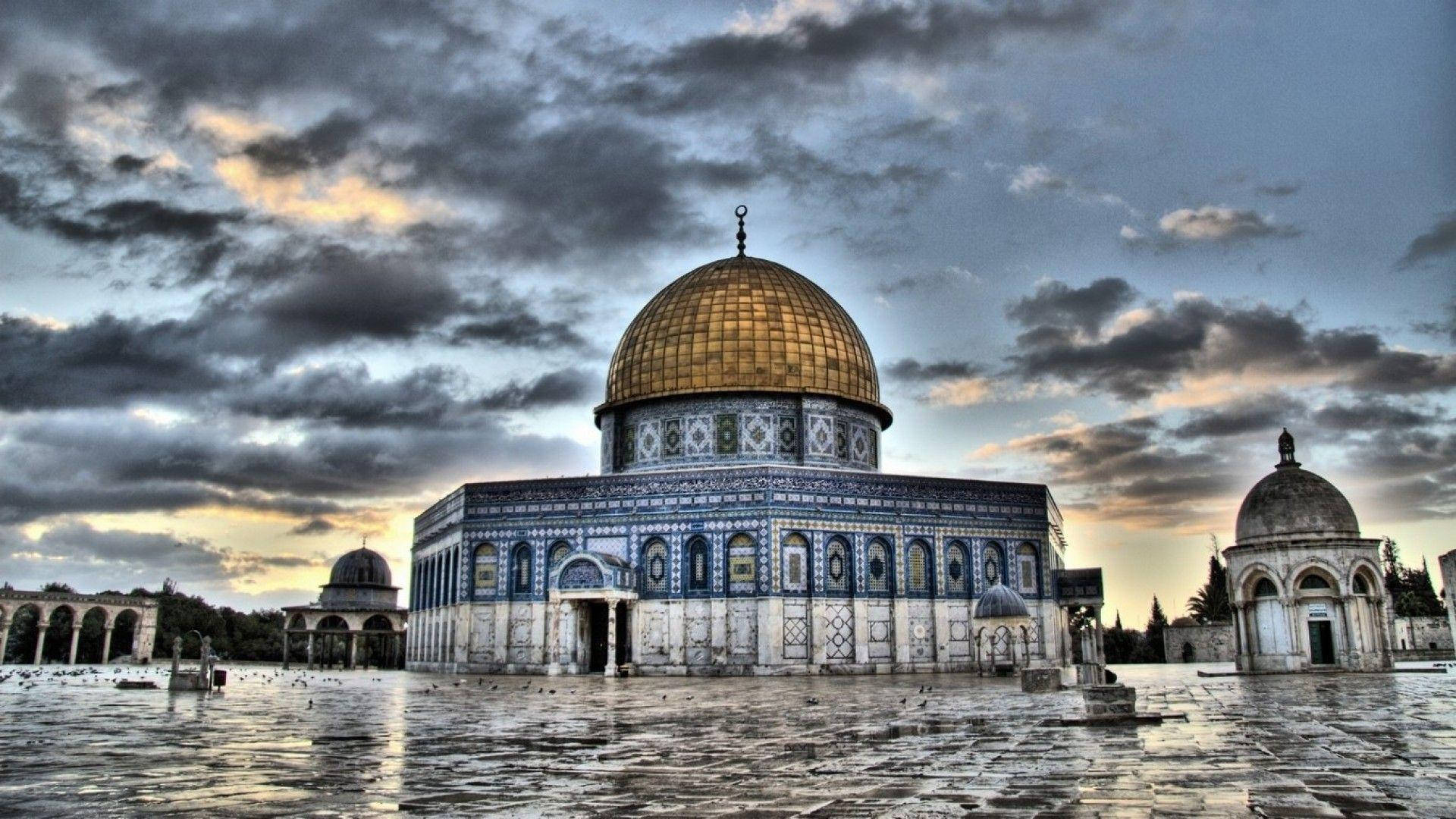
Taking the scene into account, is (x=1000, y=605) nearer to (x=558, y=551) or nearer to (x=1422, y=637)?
(x=558, y=551)

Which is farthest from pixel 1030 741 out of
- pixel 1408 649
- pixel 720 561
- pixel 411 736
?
pixel 1408 649

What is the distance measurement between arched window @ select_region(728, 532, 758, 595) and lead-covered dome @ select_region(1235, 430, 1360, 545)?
51.9ft

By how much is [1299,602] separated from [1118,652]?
34815 millimetres

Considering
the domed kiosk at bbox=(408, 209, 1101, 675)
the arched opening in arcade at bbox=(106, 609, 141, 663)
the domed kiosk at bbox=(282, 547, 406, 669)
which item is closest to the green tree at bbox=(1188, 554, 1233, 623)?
the domed kiosk at bbox=(408, 209, 1101, 675)

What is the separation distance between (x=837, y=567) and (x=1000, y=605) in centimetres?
566

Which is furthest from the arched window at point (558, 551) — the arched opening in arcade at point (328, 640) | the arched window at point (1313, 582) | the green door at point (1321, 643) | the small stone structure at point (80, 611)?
the small stone structure at point (80, 611)

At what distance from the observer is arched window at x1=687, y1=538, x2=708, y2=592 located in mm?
38156

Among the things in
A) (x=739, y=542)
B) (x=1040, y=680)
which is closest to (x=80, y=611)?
(x=739, y=542)

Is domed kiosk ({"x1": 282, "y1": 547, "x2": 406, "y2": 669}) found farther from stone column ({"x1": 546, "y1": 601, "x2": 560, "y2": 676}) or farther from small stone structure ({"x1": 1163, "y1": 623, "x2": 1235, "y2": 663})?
small stone structure ({"x1": 1163, "y1": 623, "x2": 1235, "y2": 663})

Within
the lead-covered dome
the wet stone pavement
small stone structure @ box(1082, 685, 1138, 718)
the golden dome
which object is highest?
the golden dome

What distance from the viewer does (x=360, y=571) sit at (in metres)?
60.2

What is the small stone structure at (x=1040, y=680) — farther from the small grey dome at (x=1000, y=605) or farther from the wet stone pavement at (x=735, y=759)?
the small grey dome at (x=1000, y=605)

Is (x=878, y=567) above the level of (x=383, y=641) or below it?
above

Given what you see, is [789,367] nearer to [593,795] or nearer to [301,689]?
[301,689]
